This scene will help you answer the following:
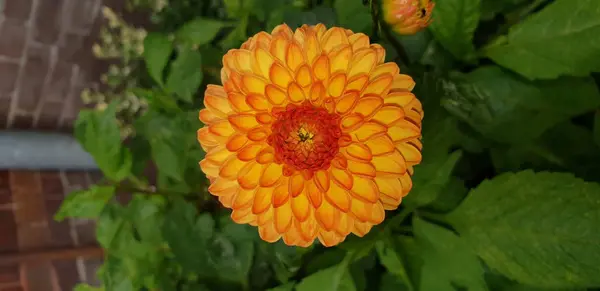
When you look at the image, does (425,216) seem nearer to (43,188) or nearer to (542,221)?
(542,221)

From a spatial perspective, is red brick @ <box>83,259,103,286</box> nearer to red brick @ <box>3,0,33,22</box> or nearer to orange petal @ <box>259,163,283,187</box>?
red brick @ <box>3,0,33,22</box>

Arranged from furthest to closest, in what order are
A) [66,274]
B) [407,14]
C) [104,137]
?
1. [66,274]
2. [104,137]
3. [407,14]

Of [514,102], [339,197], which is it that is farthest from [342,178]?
[514,102]

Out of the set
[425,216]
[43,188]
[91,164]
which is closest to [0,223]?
[43,188]

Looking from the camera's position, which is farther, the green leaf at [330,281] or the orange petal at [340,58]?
the green leaf at [330,281]

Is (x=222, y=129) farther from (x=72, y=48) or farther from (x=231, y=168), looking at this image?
(x=72, y=48)

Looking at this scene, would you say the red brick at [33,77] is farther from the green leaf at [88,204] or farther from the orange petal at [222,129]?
the orange petal at [222,129]

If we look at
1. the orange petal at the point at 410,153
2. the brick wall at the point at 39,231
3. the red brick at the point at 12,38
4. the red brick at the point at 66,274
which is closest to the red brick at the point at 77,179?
the brick wall at the point at 39,231
